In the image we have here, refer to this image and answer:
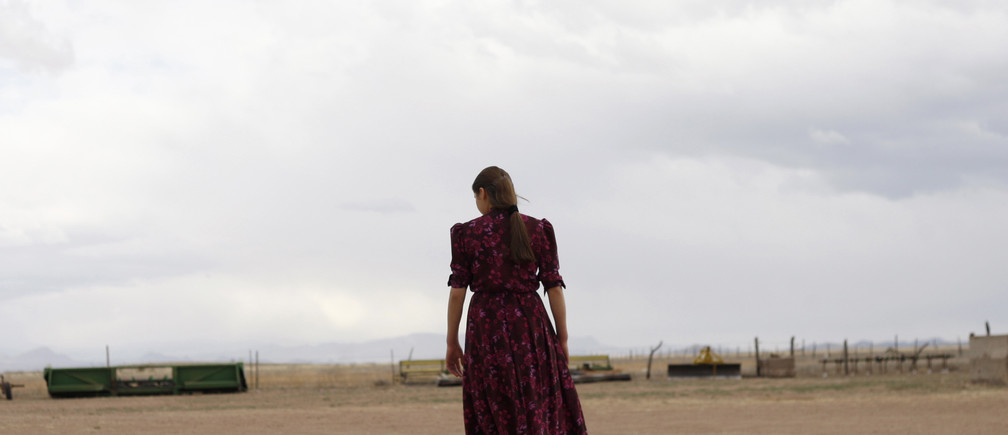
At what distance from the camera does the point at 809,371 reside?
42500 mm

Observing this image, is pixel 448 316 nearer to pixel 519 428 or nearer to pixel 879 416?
pixel 519 428

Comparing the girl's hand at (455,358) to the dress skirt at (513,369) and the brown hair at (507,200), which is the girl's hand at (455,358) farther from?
the brown hair at (507,200)

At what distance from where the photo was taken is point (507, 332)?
16.1 feet

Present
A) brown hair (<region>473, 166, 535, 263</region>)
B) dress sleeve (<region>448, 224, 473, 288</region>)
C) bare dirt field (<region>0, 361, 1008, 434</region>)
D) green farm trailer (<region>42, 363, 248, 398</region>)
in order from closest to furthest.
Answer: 1. brown hair (<region>473, 166, 535, 263</region>)
2. dress sleeve (<region>448, 224, 473, 288</region>)
3. bare dirt field (<region>0, 361, 1008, 434</region>)
4. green farm trailer (<region>42, 363, 248, 398</region>)

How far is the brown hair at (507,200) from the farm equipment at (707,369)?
34.6 meters

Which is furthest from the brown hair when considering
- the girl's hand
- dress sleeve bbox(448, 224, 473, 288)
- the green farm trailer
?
the green farm trailer

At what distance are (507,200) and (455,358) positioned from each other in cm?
84

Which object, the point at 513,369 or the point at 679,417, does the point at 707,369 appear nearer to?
the point at 679,417

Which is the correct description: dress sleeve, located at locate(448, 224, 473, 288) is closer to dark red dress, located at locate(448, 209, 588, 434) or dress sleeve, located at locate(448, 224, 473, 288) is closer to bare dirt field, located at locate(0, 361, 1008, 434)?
dark red dress, located at locate(448, 209, 588, 434)

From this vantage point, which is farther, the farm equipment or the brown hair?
the farm equipment

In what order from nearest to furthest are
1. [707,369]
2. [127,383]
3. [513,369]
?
[513,369] < [127,383] < [707,369]

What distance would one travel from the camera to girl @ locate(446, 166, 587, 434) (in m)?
4.88

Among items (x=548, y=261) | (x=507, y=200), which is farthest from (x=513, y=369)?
(x=507, y=200)

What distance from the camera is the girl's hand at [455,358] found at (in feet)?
16.0
